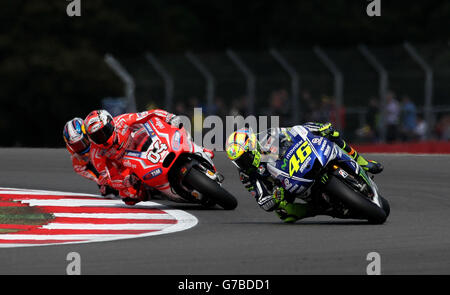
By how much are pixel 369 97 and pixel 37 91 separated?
14.4m

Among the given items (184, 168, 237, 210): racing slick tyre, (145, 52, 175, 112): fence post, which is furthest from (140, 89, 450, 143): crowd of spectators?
(184, 168, 237, 210): racing slick tyre

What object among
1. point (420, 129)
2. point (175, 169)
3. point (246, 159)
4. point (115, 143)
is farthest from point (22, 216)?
point (420, 129)

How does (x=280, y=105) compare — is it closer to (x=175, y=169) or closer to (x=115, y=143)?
(x=175, y=169)

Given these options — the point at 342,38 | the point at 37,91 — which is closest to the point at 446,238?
the point at 37,91

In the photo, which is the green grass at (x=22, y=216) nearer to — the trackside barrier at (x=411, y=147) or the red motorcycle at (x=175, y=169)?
the red motorcycle at (x=175, y=169)

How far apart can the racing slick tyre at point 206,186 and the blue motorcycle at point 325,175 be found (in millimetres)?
1578

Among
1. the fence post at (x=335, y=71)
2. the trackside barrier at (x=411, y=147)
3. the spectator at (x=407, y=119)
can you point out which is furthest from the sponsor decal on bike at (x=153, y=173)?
the spectator at (x=407, y=119)

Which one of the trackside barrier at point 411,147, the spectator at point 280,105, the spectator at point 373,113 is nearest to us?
the trackside barrier at point 411,147

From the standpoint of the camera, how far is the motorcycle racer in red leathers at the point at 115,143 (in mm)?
12009

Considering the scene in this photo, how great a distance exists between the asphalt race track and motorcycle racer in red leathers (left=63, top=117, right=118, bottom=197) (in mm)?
1125

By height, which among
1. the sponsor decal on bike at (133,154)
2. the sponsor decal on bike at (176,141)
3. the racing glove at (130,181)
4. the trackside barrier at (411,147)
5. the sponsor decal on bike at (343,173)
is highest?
the sponsor decal on bike at (176,141)

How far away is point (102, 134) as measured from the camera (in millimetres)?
12023
